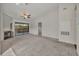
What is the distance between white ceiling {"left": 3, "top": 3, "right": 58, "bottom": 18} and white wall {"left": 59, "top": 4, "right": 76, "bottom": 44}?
0.17m

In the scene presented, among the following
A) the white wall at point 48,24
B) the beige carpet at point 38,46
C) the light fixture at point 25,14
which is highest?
the light fixture at point 25,14

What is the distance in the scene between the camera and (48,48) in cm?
161

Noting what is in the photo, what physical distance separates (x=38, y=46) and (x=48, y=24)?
468mm

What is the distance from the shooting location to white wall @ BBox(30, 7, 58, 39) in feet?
5.41

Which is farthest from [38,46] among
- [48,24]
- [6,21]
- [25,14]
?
[6,21]

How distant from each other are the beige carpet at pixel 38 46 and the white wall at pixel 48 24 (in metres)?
0.12

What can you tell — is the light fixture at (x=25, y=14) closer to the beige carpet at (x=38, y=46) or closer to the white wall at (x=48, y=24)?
the white wall at (x=48, y=24)

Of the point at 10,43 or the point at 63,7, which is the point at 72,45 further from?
the point at 10,43

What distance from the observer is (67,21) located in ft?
5.20

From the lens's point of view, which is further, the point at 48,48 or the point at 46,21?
the point at 46,21

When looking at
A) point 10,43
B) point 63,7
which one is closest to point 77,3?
point 63,7

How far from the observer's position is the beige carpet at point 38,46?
5.01 ft

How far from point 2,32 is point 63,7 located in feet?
3.94

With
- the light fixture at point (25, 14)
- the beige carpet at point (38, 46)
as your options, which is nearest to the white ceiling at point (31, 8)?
the light fixture at point (25, 14)
